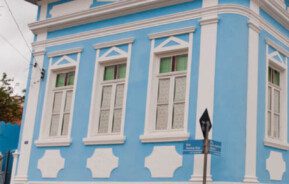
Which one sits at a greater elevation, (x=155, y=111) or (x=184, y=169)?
(x=155, y=111)

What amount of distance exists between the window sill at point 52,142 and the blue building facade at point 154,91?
4 centimetres

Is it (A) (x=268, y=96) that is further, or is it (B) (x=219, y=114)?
(A) (x=268, y=96)

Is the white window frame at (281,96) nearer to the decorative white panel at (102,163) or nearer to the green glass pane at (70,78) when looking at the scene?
the decorative white panel at (102,163)

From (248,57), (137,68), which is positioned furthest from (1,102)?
(248,57)

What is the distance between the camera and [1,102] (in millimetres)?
30328

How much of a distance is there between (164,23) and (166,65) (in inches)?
37.2

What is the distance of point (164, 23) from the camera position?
12250 millimetres

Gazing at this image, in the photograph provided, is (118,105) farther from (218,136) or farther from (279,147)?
(279,147)

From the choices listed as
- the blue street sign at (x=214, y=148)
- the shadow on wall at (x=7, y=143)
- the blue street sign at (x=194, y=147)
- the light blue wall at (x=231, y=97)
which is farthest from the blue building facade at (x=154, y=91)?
the shadow on wall at (x=7, y=143)

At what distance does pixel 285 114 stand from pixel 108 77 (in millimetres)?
4283

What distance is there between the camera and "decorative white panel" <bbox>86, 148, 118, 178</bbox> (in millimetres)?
12273

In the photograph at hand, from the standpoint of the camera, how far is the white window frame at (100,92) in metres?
12.4

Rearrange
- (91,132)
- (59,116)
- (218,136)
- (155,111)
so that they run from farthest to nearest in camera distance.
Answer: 1. (59,116)
2. (91,132)
3. (155,111)
4. (218,136)

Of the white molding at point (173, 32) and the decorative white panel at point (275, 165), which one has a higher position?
the white molding at point (173, 32)
